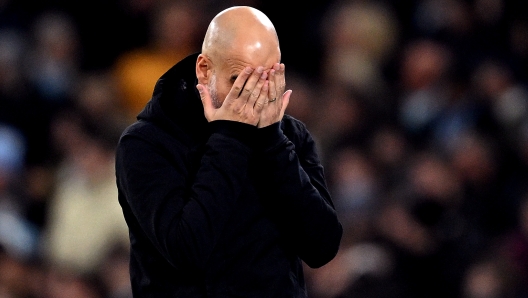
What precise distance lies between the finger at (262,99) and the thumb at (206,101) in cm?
12

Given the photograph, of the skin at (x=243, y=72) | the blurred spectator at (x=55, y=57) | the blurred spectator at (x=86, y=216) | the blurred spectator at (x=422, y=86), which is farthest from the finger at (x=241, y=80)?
the blurred spectator at (x=55, y=57)

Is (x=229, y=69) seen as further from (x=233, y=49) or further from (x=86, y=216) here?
(x=86, y=216)

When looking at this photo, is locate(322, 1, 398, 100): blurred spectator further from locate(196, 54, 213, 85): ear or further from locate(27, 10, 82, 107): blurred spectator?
locate(196, 54, 213, 85): ear

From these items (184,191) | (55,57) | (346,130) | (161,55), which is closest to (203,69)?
(184,191)

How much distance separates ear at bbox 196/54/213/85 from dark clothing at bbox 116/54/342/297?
0.17 ft

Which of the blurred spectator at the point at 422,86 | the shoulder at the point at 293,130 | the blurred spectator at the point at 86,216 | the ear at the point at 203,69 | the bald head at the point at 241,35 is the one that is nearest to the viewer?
the bald head at the point at 241,35

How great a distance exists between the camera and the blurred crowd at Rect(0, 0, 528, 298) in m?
5.28

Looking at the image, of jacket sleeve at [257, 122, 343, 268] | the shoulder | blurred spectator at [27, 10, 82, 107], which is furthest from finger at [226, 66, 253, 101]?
blurred spectator at [27, 10, 82, 107]

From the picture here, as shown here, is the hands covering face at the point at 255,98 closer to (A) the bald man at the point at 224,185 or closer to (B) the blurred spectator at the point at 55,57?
(A) the bald man at the point at 224,185

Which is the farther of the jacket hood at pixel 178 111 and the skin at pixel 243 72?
the jacket hood at pixel 178 111

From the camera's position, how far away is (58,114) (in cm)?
655

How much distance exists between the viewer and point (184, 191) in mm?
2316

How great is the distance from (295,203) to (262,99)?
28 cm

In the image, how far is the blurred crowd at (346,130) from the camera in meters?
5.28
